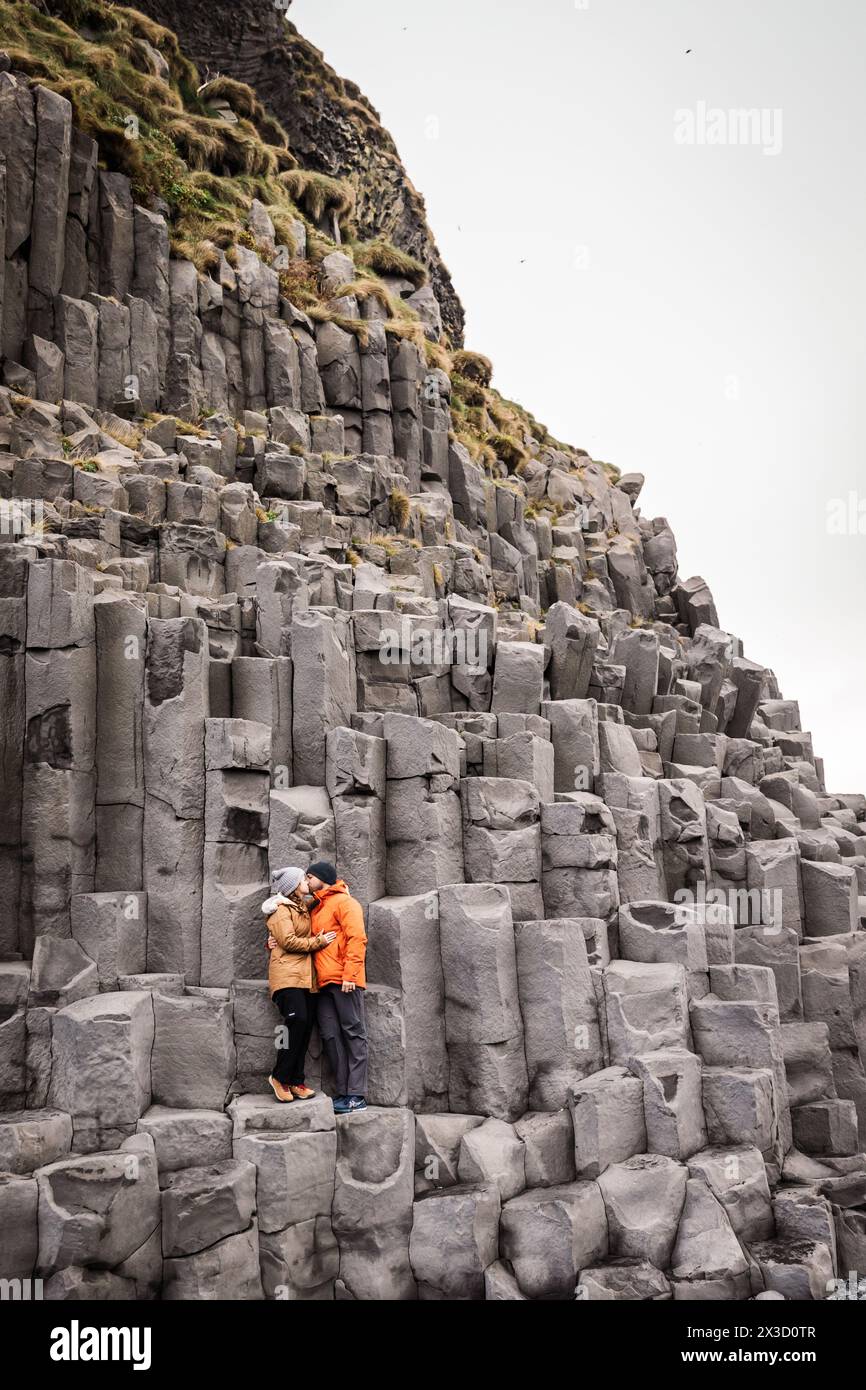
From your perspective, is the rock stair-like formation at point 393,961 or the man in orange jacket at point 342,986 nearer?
the rock stair-like formation at point 393,961

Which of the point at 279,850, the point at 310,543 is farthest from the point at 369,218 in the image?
the point at 279,850

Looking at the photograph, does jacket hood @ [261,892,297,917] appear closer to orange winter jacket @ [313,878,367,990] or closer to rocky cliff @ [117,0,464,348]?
orange winter jacket @ [313,878,367,990]

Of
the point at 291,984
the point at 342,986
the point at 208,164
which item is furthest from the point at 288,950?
the point at 208,164

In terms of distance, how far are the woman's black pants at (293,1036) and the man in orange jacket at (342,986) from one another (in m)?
0.23

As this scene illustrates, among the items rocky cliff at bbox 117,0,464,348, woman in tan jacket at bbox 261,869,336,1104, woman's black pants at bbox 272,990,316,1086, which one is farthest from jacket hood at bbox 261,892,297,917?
rocky cliff at bbox 117,0,464,348

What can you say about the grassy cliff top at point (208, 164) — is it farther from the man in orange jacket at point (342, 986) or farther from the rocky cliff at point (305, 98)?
the man in orange jacket at point (342, 986)

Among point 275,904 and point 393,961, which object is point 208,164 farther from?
point 393,961

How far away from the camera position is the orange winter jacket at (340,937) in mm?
10625

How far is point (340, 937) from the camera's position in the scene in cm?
1070

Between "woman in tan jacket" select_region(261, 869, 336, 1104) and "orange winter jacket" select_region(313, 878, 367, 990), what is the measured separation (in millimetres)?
95

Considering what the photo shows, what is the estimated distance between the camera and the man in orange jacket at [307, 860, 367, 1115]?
1062 centimetres

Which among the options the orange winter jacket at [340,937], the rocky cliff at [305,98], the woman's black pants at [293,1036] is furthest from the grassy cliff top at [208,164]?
the woman's black pants at [293,1036]

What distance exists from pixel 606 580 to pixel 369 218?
70.4 ft

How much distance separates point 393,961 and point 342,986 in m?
0.96
